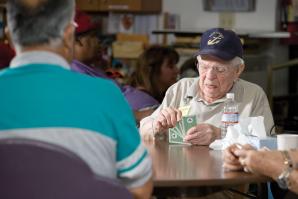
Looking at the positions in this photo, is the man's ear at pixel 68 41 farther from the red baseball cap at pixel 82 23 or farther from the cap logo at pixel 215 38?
the red baseball cap at pixel 82 23

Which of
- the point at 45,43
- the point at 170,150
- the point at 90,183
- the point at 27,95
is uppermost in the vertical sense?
the point at 45,43

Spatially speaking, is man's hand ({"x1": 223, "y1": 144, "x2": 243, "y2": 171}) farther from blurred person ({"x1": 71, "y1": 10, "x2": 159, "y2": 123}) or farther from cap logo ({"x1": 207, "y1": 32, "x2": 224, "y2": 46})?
blurred person ({"x1": 71, "y1": 10, "x2": 159, "y2": 123})

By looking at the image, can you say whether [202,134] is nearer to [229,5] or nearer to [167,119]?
[167,119]

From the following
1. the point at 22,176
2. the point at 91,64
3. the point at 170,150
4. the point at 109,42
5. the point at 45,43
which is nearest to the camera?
the point at 22,176

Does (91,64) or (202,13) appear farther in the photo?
(202,13)

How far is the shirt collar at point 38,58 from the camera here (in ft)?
5.72

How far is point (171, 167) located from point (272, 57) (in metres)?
4.56

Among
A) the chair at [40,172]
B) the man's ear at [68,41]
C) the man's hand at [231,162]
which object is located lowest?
the man's hand at [231,162]

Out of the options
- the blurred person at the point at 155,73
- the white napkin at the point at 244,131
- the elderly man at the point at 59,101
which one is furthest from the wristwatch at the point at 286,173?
the blurred person at the point at 155,73

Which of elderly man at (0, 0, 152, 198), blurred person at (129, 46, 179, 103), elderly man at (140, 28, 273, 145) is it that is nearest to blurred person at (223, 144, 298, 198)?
elderly man at (0, 0, 152, 198)

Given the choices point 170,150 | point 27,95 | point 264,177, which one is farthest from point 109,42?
point 27,95

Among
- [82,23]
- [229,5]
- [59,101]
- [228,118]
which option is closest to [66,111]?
[59,101]

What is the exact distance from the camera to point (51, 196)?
1644 mm

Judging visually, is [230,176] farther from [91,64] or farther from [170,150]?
[91,64]
